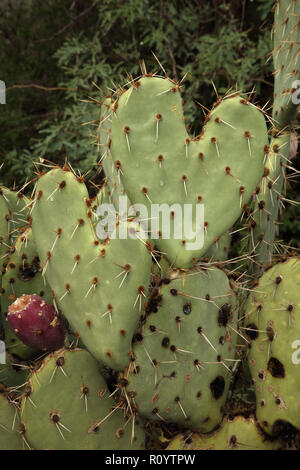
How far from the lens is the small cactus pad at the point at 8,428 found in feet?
4.02

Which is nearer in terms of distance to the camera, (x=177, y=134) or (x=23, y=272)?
(x=177, y=134)

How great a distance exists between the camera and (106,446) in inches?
49.4

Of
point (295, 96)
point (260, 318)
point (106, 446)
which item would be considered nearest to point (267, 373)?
point (260, 318)

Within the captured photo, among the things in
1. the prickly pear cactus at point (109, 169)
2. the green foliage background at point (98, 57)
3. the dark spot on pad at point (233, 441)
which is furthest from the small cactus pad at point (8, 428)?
the green foliage background at point (98, 57)

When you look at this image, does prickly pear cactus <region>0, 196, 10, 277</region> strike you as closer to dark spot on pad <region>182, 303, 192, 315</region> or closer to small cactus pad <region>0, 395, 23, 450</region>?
small cactus pad <region>0, 395, 23, 450</region>

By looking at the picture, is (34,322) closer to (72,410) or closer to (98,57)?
(72,410)

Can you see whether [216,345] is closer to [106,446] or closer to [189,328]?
[189,328]

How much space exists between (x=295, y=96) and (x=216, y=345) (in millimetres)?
753

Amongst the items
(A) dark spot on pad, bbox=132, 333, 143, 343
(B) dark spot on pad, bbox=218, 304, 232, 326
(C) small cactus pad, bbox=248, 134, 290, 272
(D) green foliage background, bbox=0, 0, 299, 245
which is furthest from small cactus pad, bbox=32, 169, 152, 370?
(D) green foliage background, bbox=0, 0, 299, 245

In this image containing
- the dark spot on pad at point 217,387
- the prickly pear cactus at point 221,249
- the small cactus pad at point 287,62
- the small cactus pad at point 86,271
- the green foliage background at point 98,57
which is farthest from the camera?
the green foliage background at point 98,57

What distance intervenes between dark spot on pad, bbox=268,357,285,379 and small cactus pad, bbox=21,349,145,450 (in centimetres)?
29

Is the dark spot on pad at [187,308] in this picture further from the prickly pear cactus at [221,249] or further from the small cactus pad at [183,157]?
the prickly pear cactus at [221,249]

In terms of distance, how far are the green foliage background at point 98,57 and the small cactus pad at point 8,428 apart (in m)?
1.83

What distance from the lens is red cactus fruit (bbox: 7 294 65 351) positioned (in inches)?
50.7
